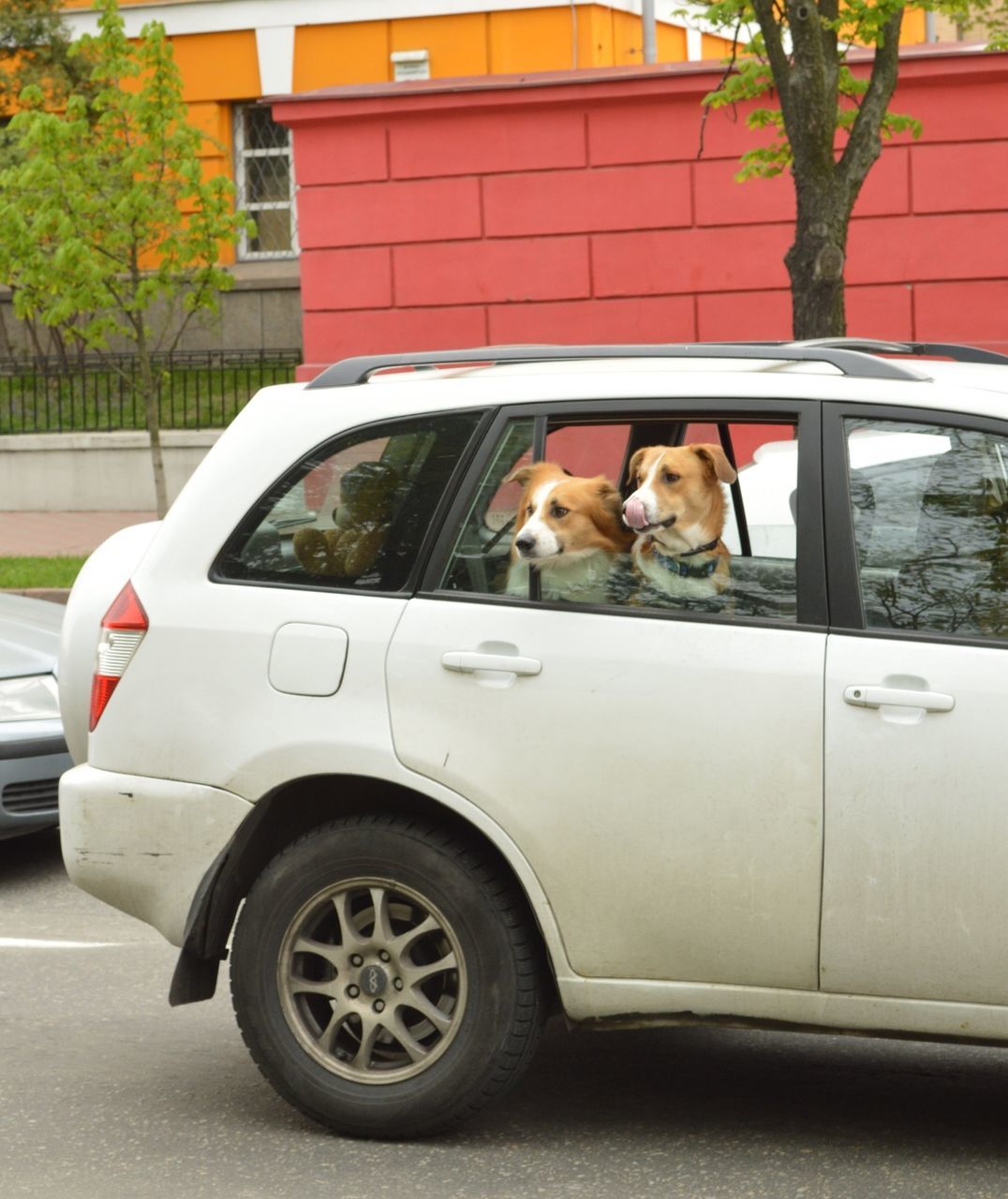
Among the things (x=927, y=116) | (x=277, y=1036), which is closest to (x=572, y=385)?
(x=277, y=1036)

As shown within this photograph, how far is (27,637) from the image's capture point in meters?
7.85

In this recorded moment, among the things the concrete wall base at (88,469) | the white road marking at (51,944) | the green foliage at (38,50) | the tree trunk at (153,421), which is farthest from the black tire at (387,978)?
the green foliage at (38,50)

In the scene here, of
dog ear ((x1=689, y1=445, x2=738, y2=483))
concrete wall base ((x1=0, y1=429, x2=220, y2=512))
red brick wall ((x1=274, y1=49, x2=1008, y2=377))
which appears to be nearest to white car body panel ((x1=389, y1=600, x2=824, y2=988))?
dog ear ((x1=689, y1=445, x2=738, y2=483))

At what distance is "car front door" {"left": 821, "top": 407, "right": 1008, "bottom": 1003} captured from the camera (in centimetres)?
397

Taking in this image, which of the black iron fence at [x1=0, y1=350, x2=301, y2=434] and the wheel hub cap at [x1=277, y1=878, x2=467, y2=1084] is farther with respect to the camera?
the black iron fence at [x1=0, y1=350, x2=301, y2=434]

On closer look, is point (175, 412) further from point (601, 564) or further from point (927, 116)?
point (601, 564)

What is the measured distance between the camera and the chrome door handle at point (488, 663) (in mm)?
4234

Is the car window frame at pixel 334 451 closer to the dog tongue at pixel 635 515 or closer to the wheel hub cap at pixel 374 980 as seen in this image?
the dog tongue at pixel 635 515

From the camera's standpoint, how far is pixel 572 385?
445 centimetres

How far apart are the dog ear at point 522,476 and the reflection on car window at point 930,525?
2.34ft

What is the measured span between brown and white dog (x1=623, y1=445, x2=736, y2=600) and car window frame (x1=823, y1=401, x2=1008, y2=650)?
253 mm

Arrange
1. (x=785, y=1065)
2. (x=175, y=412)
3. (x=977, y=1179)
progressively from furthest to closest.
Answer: (x=175, y=412) → (x=785, y=1065) → (x=977, y=1179)

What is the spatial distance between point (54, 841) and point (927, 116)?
41.1 feet

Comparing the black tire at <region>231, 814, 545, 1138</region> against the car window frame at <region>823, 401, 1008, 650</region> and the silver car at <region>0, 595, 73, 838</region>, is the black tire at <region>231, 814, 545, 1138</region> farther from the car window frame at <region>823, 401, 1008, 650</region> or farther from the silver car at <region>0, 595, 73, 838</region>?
the silver car at <region>0, 595, 73, 838</region>
